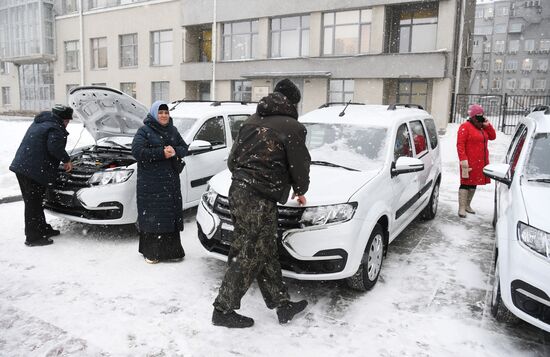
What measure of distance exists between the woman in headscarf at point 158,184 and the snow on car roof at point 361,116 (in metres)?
1.70

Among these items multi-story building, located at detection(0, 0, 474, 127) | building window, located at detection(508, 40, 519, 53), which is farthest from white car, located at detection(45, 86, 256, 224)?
building window, located at detection(508, 40, 519, 53)

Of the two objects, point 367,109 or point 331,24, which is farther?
point 331,24

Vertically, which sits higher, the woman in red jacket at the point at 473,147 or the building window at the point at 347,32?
the building window at the point at 347,32

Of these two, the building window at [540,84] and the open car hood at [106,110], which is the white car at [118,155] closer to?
the open car hood at [106,110]

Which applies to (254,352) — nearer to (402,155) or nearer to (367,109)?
(402,155)

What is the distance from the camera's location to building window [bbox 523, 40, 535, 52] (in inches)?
2781

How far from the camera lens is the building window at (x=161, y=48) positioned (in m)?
27.3

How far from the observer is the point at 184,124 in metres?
6.47

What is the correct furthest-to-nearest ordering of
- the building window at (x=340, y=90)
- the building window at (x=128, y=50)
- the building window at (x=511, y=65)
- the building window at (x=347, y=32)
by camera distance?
the building window at (x=511, y=65) → the building window at (x=128, y=50) → the building window at (x=340, y=90) → the building window at (x=347, y=32)

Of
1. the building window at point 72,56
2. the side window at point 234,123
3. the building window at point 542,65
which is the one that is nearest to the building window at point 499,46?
the building window at point 542,65

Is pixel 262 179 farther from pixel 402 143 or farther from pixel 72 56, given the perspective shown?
pixel 72 56

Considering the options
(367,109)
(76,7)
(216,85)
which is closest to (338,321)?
(367,109)

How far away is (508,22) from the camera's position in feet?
236

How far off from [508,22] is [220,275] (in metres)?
83.2
